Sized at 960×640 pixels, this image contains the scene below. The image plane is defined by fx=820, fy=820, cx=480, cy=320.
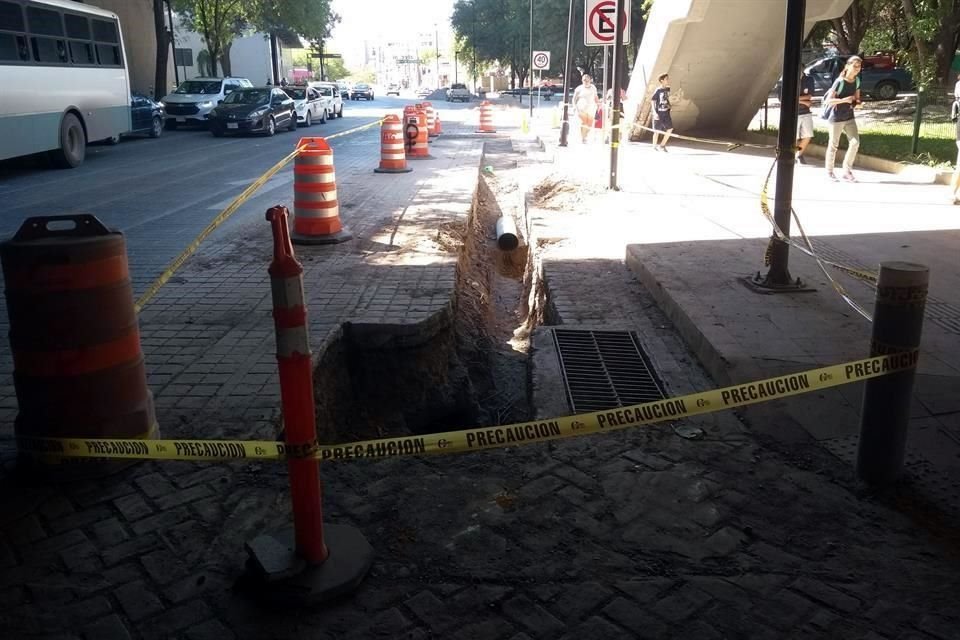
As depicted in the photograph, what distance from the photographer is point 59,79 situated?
1716cm

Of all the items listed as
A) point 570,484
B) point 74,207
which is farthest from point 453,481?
point 74,207

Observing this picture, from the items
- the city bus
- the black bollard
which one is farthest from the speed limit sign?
the black bollard

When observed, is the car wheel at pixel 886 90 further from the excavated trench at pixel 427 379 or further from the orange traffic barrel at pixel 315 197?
the orange traffic barrel at pixel 315 197

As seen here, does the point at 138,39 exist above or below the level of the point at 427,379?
above

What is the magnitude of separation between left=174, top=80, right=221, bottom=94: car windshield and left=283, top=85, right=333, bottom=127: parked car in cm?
260

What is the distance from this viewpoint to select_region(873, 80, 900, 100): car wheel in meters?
34.5

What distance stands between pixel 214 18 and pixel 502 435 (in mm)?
41284

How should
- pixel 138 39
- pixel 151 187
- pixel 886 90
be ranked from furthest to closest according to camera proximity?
1. pixel 138 39
2. pixel 886 90
3. pixel 151 187

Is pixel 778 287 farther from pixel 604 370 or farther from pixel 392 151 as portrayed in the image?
pixel 392 151

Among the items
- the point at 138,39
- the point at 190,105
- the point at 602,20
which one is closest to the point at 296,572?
the point at 602,20

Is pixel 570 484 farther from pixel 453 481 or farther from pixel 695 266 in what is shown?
pixel 695 266

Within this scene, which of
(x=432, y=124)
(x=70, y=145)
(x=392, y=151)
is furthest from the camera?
(x=432, y=124)

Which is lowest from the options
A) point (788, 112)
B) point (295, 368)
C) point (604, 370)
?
point (604, 370)

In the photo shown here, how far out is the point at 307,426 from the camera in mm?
2857
